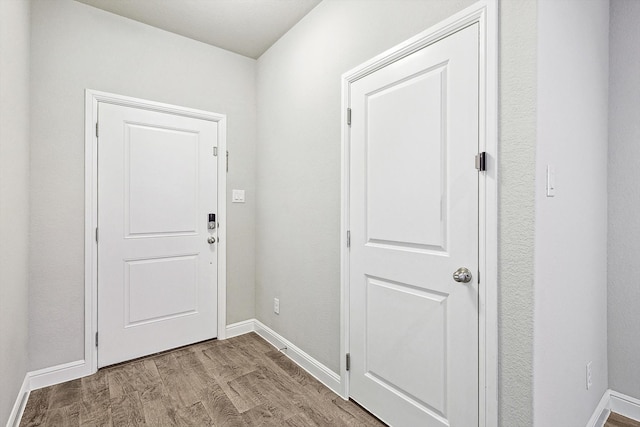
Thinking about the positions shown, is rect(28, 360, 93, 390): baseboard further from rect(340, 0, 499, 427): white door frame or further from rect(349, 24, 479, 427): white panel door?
rect(340, 0, 499, 427): white door frame

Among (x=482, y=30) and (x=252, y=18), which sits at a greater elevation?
(x=252, y=18)

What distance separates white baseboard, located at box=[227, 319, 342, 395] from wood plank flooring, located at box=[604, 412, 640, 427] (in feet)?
5.00

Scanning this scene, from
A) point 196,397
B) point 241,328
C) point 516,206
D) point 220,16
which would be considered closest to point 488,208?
point 516,206

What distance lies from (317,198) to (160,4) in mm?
1832

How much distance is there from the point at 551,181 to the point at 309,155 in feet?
5.06

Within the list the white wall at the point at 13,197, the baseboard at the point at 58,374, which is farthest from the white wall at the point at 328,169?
the white wall at the point at 13,197

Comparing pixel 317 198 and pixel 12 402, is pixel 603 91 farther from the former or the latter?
pixel 12 402

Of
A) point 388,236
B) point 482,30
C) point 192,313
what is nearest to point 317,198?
point 388,236

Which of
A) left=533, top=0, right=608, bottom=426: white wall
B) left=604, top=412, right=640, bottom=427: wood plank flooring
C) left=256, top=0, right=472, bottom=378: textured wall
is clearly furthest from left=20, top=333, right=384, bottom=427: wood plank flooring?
left=604, top=412, right=640, bottom=427: wood plank flooring

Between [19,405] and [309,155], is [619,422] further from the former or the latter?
[19,405]

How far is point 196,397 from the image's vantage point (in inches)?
80.4

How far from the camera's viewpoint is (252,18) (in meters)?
2.49

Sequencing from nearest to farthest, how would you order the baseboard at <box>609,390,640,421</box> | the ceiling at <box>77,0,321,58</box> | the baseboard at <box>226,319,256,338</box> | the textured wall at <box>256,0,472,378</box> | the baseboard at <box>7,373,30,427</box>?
1. the baseboard at <box>7,373,30,427</box>
2. the baseboard at <box>609,390,640,421</box>
3. the textured wall at <box>256,0,472,378</box>
4. the ceiling at <box>77,0,321,58</box>
5. the baseboard at <box>226,319,256,338</box>

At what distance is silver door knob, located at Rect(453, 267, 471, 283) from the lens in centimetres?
→ 137
